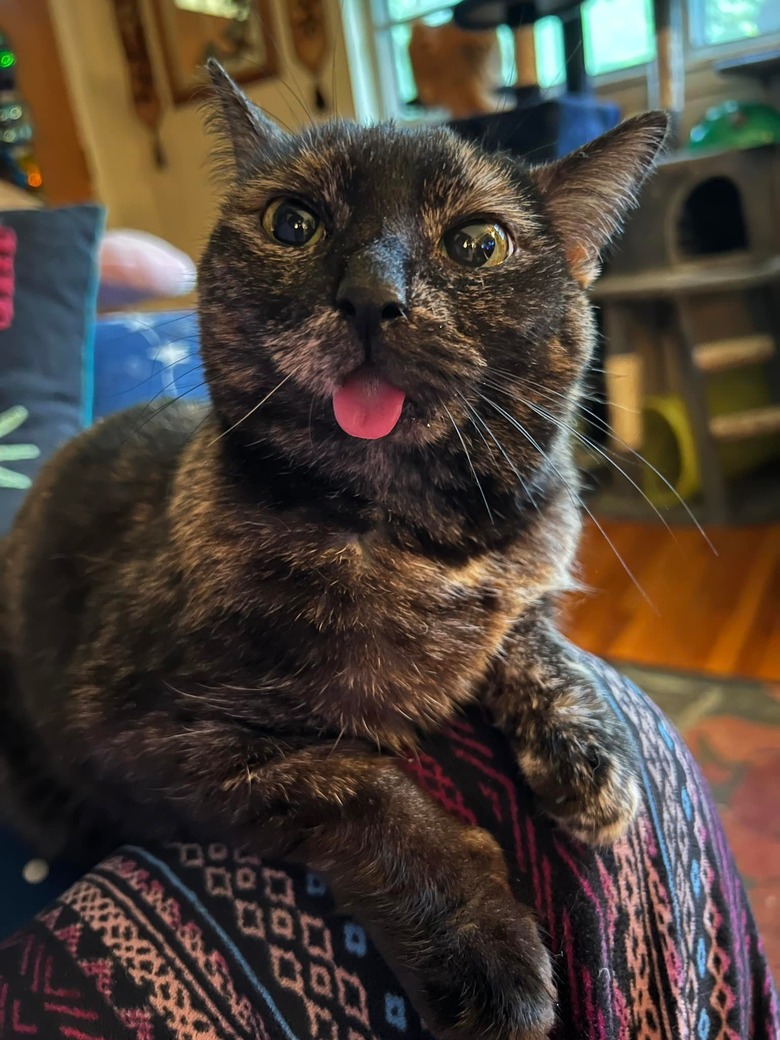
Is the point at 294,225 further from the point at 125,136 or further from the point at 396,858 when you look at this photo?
the point at 125,136

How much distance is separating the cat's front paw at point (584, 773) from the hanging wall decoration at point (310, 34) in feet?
8.56

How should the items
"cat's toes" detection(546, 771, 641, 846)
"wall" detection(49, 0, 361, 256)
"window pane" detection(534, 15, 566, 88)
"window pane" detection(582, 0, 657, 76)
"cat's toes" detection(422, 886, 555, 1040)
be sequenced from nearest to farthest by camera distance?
1. "cat's toes" detection(422, 886, 555, 1040)
2. "cat's toes" detection(546, 771, 641, 846)
3. "window pane" detection(534, 15, 566, 88)
4. "window pane" detection(582, 0, 657, 76)
5. "wall" detection(49, 0, 361, 256)

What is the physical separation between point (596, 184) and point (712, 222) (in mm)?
1940

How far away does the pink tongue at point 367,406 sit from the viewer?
0.60 metres

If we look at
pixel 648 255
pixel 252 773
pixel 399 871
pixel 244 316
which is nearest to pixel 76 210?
pixel 244 316

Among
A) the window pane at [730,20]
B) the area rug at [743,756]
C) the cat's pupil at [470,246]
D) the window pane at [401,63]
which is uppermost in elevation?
the window pane at [401,63]

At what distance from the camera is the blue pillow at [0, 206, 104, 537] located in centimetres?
109

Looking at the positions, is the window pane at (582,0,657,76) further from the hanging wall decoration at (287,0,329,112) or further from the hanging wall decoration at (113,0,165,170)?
the hanging wall decoration at (113,0,165,170)

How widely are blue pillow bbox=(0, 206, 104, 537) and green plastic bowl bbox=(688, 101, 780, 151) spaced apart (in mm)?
1767

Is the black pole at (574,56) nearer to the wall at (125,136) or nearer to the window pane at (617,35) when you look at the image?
the window pane at (617,35)

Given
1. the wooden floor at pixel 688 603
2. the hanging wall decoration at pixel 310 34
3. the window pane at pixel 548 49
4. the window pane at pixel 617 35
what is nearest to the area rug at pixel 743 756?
the wooden floor at pixel 688 603

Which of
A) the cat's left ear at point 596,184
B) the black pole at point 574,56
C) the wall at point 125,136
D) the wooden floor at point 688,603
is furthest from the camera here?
the wall at point 125,136

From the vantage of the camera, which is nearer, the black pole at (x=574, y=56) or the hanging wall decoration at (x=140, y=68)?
the black pole at (x=574, y=56)

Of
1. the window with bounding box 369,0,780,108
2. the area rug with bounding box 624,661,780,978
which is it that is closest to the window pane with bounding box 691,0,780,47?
the window with bounding box 369,0,780,108
